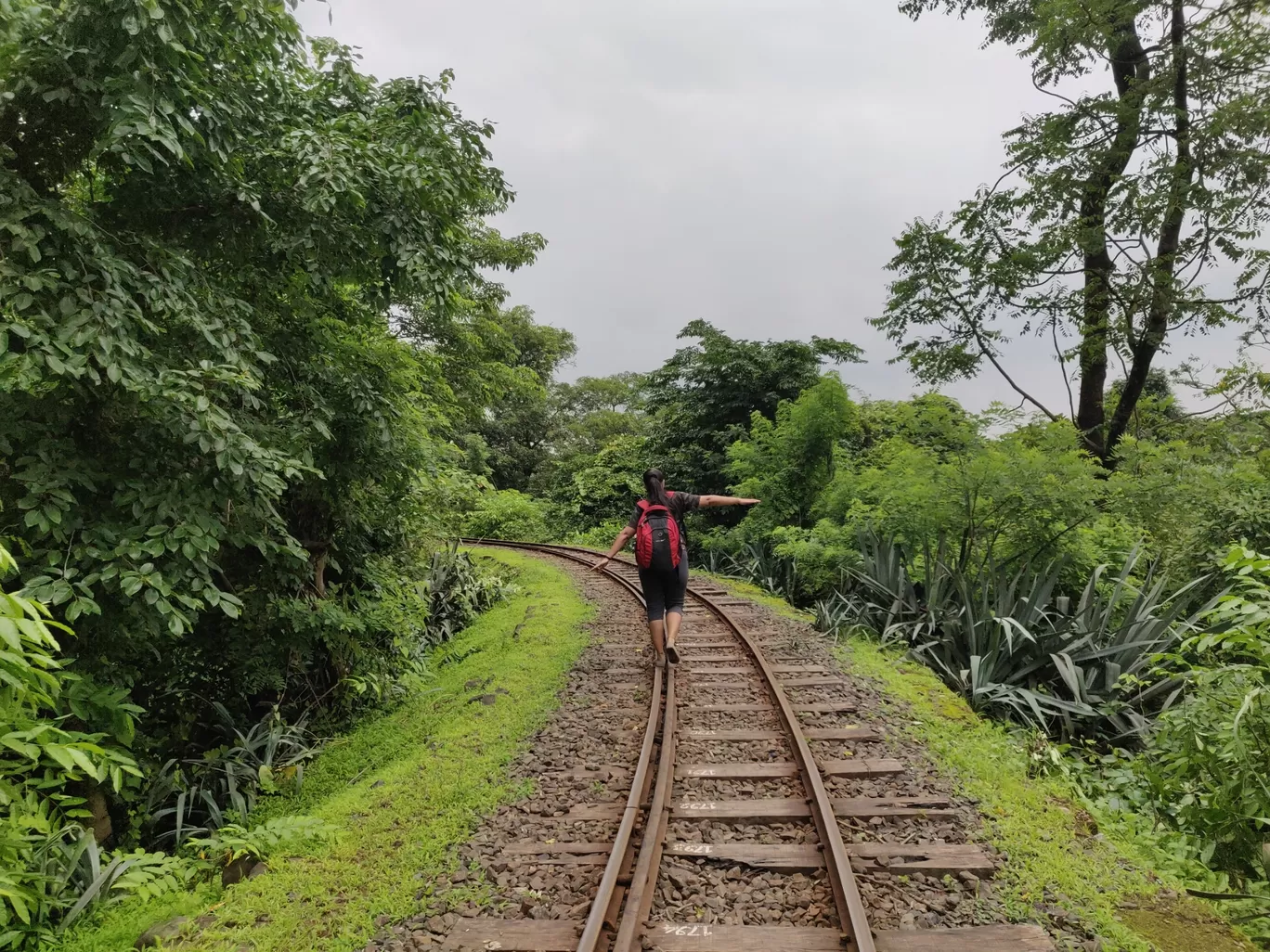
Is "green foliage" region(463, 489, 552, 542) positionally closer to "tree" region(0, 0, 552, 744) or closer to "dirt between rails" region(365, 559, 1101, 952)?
"tree" region(0, 0, 552, 744)

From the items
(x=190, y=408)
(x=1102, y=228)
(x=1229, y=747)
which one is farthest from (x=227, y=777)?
(x=1102, y=228)

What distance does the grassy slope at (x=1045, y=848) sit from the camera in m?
2.88

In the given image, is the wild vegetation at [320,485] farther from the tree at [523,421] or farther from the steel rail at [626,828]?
the tree at [523,421]

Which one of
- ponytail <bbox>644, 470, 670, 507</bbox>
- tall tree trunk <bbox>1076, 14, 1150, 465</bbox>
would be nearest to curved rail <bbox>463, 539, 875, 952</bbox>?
ponytail <bbox>644, 470, 670, 507</bbox>

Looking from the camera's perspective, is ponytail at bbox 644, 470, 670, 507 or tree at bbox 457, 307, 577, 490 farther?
tree at bbox 457, 307, 577, 490

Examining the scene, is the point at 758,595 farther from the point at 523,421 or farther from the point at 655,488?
the point at 523,421

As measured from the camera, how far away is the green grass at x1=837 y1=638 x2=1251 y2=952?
288 cm

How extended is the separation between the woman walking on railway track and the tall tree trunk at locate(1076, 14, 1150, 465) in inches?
332


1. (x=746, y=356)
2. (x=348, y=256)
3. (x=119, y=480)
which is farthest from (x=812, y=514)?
(x=119, y=480)

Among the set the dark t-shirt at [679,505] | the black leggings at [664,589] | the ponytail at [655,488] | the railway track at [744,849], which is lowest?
the railway track at [744,849]

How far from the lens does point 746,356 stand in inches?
683

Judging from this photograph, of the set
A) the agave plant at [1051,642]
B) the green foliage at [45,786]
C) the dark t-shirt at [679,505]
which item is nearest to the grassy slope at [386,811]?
the green foliage at [45,786]

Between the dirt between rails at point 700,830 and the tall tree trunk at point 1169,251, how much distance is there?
9.11 metres

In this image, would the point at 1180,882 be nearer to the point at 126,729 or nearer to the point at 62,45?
the point at 126,729
